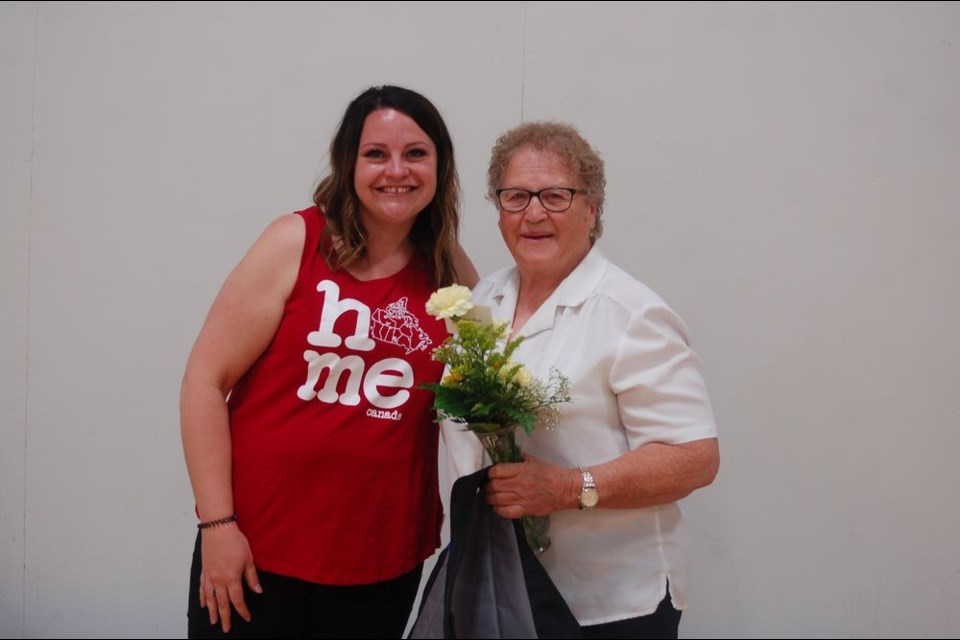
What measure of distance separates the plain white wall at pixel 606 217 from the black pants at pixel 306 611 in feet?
Answer: 3.92

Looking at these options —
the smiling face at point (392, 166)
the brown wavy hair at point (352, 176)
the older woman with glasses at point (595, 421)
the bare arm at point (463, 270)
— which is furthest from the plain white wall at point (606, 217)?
the older woman with glasses at point (595, 421)

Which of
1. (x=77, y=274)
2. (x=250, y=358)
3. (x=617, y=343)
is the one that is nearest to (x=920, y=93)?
(x=617, y=343)

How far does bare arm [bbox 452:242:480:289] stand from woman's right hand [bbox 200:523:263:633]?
906 millimetres

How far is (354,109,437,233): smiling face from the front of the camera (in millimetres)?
1939

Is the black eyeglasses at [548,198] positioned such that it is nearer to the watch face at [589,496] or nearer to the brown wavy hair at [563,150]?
the brown wavy hair at [563,150]

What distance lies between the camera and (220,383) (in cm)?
192

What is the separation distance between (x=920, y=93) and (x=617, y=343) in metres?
1.80

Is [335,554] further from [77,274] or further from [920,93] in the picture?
[920,93]

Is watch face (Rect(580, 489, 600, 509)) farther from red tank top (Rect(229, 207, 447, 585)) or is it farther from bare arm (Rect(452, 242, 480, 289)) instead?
bare arm (Rect(452, 242, 480, 289))

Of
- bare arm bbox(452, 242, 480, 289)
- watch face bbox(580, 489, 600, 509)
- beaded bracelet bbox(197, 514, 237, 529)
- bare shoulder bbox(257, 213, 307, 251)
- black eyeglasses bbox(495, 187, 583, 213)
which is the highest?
black eyeglasses bbox(495, 187, 583, 213)

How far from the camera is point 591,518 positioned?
1808 millimetres

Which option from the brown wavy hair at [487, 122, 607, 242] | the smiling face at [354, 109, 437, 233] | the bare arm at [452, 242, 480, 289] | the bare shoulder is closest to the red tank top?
the bare shoulder

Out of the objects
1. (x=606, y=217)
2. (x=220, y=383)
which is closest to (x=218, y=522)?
(x=220, y=383)

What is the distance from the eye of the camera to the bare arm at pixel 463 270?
2211 millimetres
